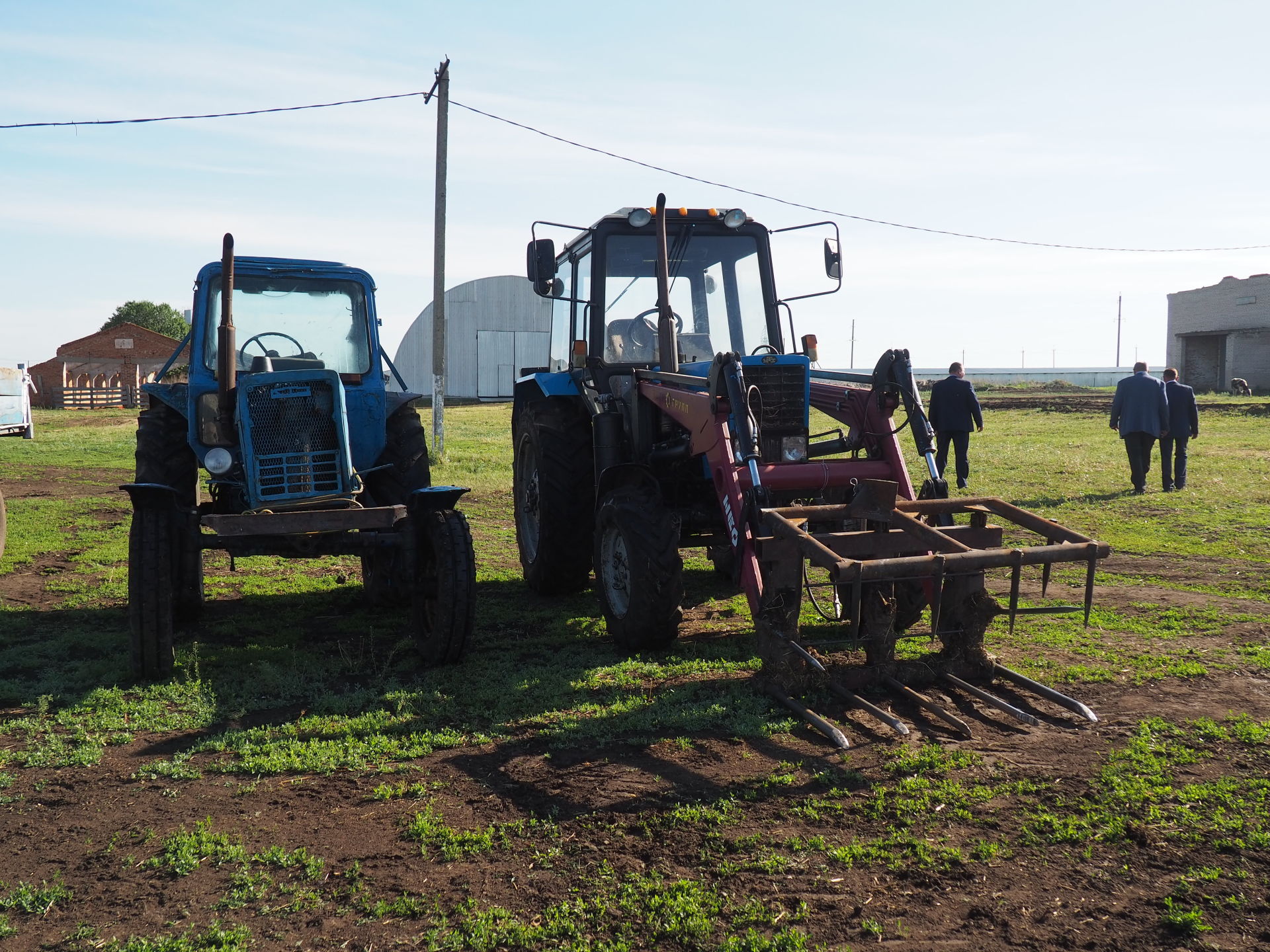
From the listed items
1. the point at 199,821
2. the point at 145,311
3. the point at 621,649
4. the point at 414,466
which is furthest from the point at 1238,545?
the point at 145,311

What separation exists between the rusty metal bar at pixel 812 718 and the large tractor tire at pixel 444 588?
1777 mm

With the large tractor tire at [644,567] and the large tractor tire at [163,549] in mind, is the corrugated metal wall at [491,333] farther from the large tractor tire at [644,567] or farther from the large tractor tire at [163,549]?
the large tractor tire at [644,567]

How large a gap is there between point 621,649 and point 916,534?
1.95m

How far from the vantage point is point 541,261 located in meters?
7.11

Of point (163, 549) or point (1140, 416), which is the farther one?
point (1140, 416)

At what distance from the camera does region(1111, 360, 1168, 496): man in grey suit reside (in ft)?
43.1

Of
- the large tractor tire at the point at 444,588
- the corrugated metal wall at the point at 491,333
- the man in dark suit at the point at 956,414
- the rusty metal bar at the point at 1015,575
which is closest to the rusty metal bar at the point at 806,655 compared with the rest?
the rusty metal bar at the point at 1015,575

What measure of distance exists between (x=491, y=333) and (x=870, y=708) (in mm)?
37632

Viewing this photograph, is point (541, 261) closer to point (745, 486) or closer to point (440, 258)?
point (745, 486)

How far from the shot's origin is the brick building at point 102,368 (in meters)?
40.7

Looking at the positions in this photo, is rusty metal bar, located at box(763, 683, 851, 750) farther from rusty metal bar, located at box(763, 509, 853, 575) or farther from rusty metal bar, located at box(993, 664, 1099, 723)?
rusty metal bar, located at box(993, 664, 1099, 723)

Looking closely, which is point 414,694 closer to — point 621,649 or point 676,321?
point 621,649

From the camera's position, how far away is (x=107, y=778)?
4426 millimetres

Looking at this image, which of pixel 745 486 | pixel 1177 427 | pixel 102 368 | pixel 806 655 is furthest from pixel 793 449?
pixel 102 368
